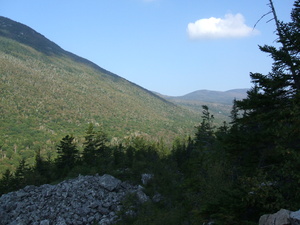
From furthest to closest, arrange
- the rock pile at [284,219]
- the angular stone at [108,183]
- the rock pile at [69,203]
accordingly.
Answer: the angular stone at [108,183]
the rock pile at [69,203]
the rock pile at [284,219]

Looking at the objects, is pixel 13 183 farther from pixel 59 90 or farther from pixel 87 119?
pixel 59 90

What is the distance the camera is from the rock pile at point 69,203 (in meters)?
19.1

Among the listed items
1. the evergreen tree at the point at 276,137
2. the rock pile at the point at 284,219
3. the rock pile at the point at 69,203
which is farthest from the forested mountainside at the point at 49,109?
the rock pile at the point at 284,219

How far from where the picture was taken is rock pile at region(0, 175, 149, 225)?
19.1 meters

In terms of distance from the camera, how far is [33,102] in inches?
3794

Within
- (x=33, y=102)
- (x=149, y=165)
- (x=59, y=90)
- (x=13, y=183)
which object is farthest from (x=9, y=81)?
(x=149, y=165)

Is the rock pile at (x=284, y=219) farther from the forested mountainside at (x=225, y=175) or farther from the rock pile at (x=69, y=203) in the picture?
the rock pile at (x=69, y=203)

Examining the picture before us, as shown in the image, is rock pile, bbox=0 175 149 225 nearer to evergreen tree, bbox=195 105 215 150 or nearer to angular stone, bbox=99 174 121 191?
angular stone, bbox=99 174 121 191

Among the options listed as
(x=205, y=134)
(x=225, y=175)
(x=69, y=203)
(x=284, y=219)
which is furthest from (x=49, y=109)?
(x=284, y=219)

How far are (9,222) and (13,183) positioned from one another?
16.1 meters

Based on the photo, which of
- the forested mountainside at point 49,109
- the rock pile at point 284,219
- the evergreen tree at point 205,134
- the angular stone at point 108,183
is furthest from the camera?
the forested mountainside at point 49,109

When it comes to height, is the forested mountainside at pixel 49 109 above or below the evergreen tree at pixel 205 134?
below

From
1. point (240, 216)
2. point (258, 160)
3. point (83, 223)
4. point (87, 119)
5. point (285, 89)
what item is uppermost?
point (285, 89)

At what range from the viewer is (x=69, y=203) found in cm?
2092
